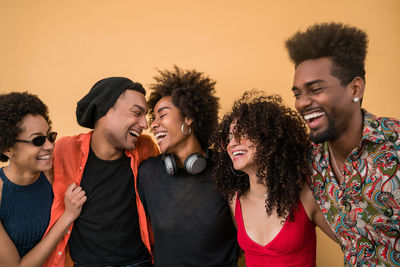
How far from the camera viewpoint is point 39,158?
2.22 metres

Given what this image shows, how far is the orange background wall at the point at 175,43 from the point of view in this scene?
2.87 meters

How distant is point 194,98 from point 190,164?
578 millimetres

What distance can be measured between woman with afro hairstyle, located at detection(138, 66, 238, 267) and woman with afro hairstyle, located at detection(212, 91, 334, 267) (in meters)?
0.22

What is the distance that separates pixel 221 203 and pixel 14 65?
2676mm

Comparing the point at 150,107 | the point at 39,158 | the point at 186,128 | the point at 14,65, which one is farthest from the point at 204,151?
the point at 14,65

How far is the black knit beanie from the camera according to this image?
8.34 feet

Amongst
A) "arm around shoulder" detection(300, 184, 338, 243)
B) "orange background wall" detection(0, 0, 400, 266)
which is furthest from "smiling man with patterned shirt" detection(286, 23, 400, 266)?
"orange background wall" detection(0, 0, 400, 266)

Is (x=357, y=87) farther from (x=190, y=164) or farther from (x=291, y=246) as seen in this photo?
(x=190, y=164)

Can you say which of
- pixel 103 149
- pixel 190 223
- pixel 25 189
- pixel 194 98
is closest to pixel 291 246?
pixel 190 223

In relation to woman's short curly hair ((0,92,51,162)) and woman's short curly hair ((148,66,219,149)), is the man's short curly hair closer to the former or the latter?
woman's short curly hair ((148,66,219,149))

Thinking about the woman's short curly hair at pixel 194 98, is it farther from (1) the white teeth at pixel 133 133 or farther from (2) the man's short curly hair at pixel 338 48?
(2) the man's short curly hair at pixel 338 48

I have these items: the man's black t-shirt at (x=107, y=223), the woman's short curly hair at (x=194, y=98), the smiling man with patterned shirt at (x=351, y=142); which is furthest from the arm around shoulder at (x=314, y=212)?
the man's black t-shirt at (x=107, y=223)

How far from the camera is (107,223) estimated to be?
240cm

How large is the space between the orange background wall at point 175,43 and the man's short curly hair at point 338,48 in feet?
3.71
